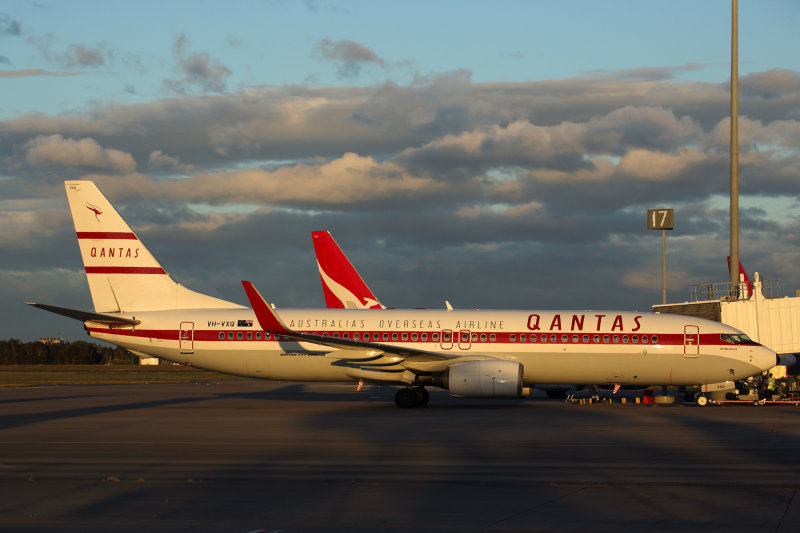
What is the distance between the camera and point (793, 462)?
1542 centimetres

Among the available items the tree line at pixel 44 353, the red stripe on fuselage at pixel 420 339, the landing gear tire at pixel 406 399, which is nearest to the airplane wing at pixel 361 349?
the red stripe on fuselage at pixel 420 339

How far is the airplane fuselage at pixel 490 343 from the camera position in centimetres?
2994

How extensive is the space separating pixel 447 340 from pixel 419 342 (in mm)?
1017

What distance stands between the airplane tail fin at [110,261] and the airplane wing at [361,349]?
211 inches

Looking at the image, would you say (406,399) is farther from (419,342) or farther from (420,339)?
(420,339)

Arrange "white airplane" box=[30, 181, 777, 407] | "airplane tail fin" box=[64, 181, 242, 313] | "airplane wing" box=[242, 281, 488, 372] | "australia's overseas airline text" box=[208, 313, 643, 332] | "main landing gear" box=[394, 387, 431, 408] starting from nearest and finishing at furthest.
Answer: "airplane wing" box=[242, 281, 488, 372] < "main landing gear" box=[394, 387, 431, 408] < "white airplane" box=[30, 181, 777, 407] < "australia's overseas airline text" box=[208, 313, 643, 332] < "airplane tail fin" box=[64, 181, 242, 313]

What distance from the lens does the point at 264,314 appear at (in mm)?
28078

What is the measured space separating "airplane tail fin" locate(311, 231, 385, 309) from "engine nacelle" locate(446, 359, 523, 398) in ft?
53.1

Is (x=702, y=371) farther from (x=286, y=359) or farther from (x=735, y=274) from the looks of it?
(x=286, y=359)

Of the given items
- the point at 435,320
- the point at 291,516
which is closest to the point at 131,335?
the point at 435,320

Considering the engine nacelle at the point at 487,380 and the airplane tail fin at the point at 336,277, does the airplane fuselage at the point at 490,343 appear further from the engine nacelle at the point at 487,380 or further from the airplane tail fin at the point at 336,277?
the airplane tail fin at the point at 336,277

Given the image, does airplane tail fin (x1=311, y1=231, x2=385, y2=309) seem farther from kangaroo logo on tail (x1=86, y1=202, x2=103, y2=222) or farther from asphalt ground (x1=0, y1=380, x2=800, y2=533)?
asphalt ground (x1=0, y1=380, x2=800, y2=533)

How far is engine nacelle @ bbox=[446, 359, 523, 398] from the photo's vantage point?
27.5 m

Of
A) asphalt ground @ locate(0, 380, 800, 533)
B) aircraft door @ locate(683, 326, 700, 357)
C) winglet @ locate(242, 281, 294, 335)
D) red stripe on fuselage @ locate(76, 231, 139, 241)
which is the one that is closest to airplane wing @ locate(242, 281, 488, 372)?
winglet @ locate(242, 281, 294, 335)
